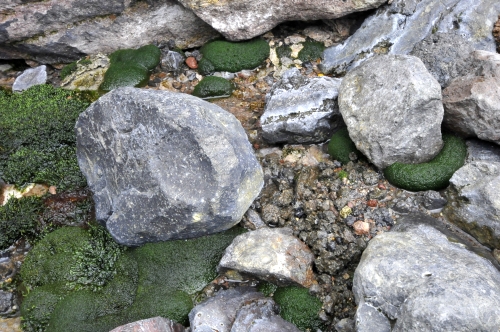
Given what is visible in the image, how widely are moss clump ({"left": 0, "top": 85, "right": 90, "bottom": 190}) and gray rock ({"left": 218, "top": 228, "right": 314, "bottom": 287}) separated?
13.6 ft

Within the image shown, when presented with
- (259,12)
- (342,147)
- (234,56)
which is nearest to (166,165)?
(342,147)

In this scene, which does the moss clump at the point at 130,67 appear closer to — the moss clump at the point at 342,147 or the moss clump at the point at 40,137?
the moss clump at the point at 40,137

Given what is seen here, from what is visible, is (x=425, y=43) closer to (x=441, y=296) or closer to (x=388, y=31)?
(x=388, y=31)

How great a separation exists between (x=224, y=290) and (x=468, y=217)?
4.53m

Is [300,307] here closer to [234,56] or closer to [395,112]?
→ [395,112]

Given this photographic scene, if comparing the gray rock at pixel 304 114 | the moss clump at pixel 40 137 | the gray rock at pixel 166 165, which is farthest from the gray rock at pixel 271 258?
the moss clump at pixel 40 137

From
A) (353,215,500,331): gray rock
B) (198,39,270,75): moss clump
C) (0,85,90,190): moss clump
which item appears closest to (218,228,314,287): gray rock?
(353,215,500,331): gray rock

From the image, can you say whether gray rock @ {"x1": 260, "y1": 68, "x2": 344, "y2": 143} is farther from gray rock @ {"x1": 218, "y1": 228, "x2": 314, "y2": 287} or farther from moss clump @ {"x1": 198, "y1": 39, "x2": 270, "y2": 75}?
gray rock @ {"x1": 218, "y1": 228, "x2": 314, "y2": 287}

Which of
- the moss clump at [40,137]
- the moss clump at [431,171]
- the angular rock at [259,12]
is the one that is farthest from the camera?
the angular rock at [259,12]

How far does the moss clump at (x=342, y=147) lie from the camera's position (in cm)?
968

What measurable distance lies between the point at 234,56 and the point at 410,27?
4.61 meters

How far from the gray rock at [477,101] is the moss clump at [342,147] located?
193 cm

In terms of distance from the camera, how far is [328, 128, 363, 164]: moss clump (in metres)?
9.68

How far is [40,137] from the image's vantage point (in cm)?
1112
